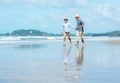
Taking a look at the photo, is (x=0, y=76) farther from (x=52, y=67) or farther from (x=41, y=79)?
(x=52, y=67)

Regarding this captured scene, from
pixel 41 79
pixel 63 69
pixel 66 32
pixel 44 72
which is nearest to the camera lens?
pixel 41 79

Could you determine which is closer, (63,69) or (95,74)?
(95,74)

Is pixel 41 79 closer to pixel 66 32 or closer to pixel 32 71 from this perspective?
pixel 32 71

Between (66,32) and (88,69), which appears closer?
(88,69)

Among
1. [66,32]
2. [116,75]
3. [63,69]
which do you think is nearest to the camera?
[116,75]

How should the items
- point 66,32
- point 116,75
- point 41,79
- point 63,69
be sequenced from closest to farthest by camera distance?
point 41,79 → point 116,75 → point 63,69 → point 66,32

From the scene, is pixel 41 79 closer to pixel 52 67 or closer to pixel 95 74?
pixel 95 74

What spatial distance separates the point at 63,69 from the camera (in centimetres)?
1194

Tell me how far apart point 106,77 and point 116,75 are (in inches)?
19.3

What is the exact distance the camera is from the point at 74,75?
34.3 ft

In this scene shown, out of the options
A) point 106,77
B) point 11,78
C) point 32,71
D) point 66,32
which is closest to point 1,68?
point 32,71

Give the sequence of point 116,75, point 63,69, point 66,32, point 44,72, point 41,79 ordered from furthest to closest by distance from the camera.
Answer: point 66,32 → point 63,69 → point 44,72 → point 116,75 → point 41,79

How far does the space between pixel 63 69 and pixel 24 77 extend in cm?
206

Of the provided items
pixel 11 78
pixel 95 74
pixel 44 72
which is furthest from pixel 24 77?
pixel 95 74
